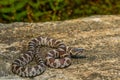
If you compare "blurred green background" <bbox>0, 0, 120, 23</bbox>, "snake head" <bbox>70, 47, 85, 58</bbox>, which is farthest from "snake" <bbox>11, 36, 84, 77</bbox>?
"blurred green background" <bbox>0, 0, 120, 23</bbox>

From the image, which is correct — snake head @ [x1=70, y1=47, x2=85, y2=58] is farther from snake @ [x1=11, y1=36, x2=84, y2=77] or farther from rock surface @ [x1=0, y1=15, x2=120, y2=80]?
rock surface @ [x1=0, y1=15, x2=120, y2=80]

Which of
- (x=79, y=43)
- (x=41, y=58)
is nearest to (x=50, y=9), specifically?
(x=79, y=43)

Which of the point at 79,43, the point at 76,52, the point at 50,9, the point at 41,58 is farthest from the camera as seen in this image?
the point at 50,9

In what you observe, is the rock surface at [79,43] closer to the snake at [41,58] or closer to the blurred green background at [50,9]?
the snake at [41,58]

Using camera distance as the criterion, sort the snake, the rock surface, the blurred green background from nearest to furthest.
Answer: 1. the snake
2. the rock surface
3. the blurred green background

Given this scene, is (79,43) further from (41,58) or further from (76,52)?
(41,58)
